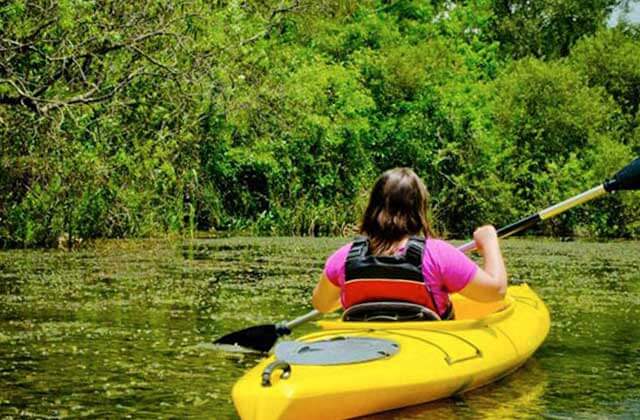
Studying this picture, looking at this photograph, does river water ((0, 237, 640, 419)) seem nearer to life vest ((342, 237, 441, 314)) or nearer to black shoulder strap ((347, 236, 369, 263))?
life vest ((342, 237, 441, 314))

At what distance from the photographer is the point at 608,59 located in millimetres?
22984

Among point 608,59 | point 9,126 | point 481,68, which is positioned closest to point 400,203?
point 9,126

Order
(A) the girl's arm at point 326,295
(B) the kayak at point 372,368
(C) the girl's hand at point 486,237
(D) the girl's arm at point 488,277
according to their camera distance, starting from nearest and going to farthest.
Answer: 1. (B) the kayak at point 372,368
2. (D) the girl's arm at point 488,277
3. (C) the girl's hand at point 486,237
4. (A) the girl's arm at point 326,295

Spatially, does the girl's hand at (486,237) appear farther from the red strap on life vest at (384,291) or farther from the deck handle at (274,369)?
the deck handle at (274,369)

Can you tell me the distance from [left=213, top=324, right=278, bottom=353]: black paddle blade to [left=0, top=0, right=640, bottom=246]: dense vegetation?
490 centimetres

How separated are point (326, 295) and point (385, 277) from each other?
0.50 meters

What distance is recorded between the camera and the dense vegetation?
453 inches

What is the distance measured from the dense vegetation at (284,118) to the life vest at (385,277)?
6.25m

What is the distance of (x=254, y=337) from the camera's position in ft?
19.8


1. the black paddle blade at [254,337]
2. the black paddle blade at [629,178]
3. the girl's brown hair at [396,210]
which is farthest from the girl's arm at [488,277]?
the black paddle blade at [629,178]

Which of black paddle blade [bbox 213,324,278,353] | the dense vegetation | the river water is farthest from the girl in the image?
the dense vegetation

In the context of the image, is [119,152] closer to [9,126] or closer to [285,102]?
[9,126]

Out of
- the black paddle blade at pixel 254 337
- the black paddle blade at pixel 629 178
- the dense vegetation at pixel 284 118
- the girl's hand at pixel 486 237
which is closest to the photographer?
the girl's hand at pixel 486 237

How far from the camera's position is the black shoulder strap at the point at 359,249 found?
15.0 feet
